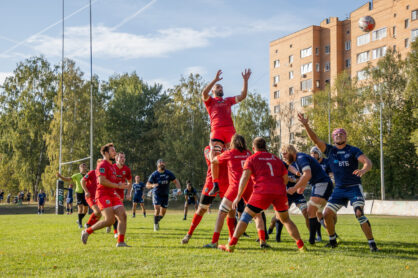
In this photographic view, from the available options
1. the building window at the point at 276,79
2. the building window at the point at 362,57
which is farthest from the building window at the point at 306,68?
the building window at the point at 362,57

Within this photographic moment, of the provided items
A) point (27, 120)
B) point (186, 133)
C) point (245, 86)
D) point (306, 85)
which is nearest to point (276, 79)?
point (306, 85)

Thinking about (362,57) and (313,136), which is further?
(362,57)

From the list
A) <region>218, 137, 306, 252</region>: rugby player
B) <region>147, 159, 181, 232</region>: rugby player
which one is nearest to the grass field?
<region>218, 137, 306, 252</region>: rugby player

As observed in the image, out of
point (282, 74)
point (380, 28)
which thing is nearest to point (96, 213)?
point (380, 28)

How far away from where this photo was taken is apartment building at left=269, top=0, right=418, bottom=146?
196 feet

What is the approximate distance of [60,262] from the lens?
783 centimetres

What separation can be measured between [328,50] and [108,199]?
67.0 m

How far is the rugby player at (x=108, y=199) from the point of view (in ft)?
32.7

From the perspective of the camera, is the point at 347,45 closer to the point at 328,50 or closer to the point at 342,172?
the point at 328,50

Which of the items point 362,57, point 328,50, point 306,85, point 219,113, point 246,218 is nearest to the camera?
point 246,218

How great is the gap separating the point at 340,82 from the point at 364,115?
704 cm

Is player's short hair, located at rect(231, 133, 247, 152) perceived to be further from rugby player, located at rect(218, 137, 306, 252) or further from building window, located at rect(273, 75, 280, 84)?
building window, located at rect(273, 75, 280, 84)

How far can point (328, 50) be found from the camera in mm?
71812

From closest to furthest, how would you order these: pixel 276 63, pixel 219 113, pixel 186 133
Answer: pixel 219 113 → pixel 186 133 → pixel 276 63
